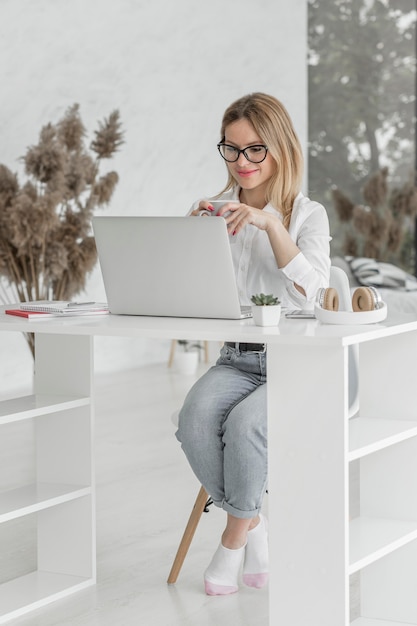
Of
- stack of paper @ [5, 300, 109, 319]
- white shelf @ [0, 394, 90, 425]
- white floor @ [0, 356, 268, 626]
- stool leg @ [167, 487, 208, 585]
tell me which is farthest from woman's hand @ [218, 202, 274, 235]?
white floor @ [0, 356, 268, 626]

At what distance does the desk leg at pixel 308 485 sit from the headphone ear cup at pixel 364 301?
0.21 meters

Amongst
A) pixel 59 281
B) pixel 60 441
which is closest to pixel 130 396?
pixel 59 281

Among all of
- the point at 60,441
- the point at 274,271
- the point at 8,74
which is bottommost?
the point at 60,441

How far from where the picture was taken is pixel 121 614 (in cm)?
235

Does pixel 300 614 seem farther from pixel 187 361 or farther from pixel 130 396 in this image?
pixel 187 361

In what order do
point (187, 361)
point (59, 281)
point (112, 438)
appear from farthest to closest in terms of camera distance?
point (187, 361) → point (59, 281) → point (112, 438)

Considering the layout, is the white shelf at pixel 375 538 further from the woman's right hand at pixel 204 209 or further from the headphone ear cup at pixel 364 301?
the woman's right hand at pixel 204 209

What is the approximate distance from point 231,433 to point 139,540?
0.83m

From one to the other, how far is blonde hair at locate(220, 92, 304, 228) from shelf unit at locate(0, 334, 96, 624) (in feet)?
2.00

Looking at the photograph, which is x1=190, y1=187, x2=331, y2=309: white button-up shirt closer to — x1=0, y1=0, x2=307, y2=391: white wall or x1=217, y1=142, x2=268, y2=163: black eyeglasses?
x1=217, y1=142, x2=268, y2=163: black eyeglasses

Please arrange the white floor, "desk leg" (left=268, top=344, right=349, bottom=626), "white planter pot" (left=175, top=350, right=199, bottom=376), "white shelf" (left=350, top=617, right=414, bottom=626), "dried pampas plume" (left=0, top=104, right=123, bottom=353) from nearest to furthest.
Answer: "desk leg" (left=268, top=344, right=349, bottom=626) → "white shelf" (left=350, top=617, right=414, bottom=626) → the white floor → "dried pampas plume" (left=0, top=104, right=123, bottom=353) → "white planter pot" (left=175, top=350, right=199, bottom=376)

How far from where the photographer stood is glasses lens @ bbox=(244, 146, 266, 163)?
100 inches

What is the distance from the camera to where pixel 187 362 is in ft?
19.6

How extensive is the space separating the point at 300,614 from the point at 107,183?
3.67m
